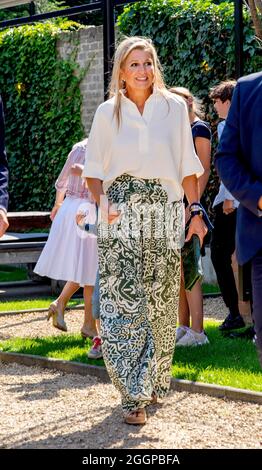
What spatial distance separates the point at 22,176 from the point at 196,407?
11.2 meters

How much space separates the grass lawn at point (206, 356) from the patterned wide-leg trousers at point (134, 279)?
0.93m

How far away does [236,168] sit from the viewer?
4.34 meters

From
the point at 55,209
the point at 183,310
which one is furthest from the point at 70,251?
the point at 183,310

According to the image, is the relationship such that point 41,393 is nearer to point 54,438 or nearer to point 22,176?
point 54,438

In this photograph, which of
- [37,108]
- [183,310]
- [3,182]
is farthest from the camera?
[37,108]

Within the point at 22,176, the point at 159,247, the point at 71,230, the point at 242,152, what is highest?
the point at 242,152

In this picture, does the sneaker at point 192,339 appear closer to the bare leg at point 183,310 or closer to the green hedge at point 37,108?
the bare leg at point 183,310

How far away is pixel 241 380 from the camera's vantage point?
21.3 feet

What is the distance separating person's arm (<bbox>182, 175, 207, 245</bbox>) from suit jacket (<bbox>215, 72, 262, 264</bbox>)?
4.50 ft

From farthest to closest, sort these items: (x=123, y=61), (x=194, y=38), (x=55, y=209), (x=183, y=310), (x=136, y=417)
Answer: (x=194, y=38) → (x=55, y=209) → (x=183, y=310) → (x=123, y=61) → (x=136, y=417)

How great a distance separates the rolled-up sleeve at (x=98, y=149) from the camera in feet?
18.6

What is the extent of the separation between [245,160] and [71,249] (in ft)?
14.4

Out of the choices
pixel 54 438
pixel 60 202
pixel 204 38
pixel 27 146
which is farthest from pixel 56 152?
pixel 54 438

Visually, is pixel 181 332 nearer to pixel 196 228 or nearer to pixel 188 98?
pixel 188 98
